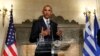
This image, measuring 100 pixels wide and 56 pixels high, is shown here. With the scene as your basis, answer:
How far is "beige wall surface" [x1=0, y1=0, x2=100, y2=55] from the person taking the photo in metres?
7.60

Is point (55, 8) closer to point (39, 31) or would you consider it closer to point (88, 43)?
point (88, 43)

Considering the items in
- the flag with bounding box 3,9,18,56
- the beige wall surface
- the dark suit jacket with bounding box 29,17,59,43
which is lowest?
the flag with bounding box 3,9,18,56

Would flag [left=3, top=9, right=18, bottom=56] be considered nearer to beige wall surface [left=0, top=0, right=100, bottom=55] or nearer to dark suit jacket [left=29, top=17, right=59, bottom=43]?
beige wall surface [left=0, top=0, right=100, bottom=55]

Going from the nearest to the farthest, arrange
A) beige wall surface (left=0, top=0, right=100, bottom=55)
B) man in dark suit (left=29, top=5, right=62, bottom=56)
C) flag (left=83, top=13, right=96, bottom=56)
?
man in dark suit (left=29, top=5, right=62, bottom=56)
flag (left=83, top=13, right=96, bottom=56)
beige wall surface (left=0, top=0, right=100, bottom=55)

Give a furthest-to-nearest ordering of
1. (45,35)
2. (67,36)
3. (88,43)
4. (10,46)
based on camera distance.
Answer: (67,36) < (88,43) < (10,46) < (45,35)

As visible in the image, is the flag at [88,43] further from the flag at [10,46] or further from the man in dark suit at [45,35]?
the man in dark suit at [45,35]

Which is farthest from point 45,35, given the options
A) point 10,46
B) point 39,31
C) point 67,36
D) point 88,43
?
point 67,36

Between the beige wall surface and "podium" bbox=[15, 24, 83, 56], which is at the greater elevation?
the beige wall surface

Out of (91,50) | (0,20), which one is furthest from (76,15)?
→ (0,20)

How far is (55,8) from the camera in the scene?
7.73 meters

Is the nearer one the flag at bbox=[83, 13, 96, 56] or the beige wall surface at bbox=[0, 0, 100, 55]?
the flag at bbox=[83, 13, 96, 56]

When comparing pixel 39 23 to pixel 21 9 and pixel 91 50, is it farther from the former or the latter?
pixel 21 9

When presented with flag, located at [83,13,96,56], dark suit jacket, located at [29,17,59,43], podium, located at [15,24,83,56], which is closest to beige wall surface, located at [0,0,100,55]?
podium, located at [15,24,83,56]

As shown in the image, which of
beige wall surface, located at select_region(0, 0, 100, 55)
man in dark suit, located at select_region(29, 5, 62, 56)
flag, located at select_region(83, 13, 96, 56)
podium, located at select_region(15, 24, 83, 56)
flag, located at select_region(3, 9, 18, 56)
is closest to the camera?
man in dark suit, located at select_region(29, 5, 62, 56)
